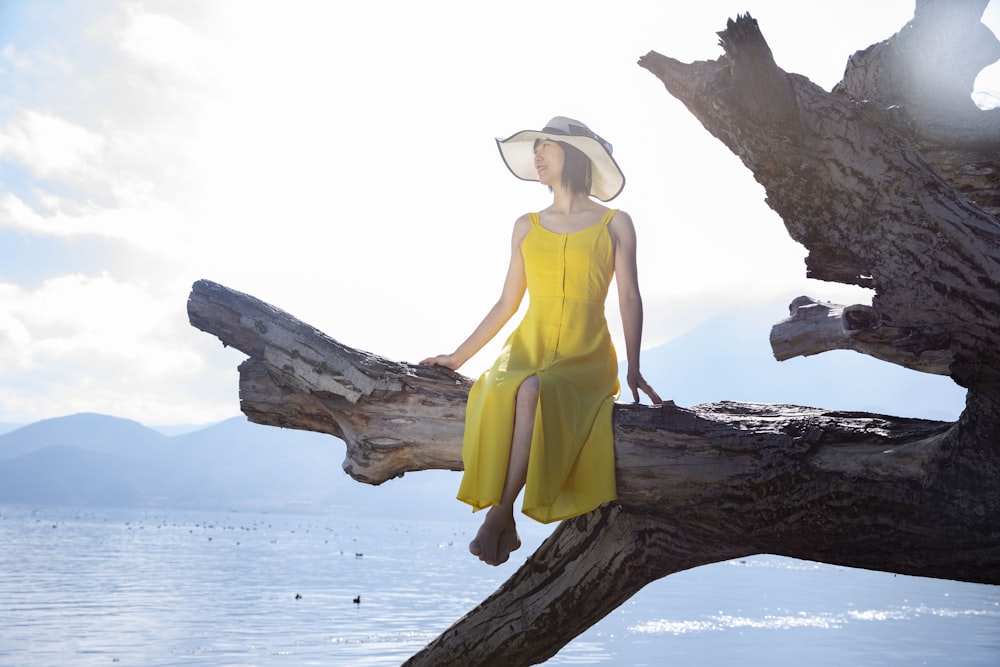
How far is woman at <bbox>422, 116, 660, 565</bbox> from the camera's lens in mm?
4102

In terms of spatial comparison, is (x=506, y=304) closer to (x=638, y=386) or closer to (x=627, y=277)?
(x=627, y=277)

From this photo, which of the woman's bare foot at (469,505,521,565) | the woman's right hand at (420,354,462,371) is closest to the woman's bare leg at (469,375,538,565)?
the woman's bare foot at (469,505,521,565)

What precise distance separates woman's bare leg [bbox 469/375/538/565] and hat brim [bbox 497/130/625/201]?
4.66 feet

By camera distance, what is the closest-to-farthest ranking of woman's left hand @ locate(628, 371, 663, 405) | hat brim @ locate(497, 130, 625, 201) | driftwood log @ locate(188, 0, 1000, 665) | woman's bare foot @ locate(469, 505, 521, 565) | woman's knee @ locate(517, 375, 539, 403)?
1. driftwood log @ locate(188, 0, 1000, 665)
2. woman's bare foot @ locate(469, 505, 521, 565)
3. woman's knee @ locate(517, 375, 539, 403)
4. woman's left hand @ locate(628, 371, 663, 405)
5. hat brim @ locate(497, 130, 625, 201)

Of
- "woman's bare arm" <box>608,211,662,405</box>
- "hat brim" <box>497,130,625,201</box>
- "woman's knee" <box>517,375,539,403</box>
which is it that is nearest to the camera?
"woman's knee" <box>517,375,539,403</box>

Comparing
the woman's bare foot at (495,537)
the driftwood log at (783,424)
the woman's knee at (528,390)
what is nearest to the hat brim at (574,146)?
the driftwood log at (783,424)

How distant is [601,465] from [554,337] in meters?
0.75

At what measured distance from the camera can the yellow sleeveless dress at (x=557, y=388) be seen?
13.4 ft

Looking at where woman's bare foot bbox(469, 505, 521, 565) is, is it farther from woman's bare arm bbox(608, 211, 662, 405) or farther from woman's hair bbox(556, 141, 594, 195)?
woman's hair bbox(556, 141, 594, 195)

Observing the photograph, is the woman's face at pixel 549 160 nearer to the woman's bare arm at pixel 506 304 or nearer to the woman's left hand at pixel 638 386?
the woman's bare arm at pixel 506 304

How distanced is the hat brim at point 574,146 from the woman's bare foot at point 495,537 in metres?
1.94

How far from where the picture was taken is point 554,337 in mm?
4551

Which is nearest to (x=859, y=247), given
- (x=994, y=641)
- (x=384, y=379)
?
(x=384, y=379)

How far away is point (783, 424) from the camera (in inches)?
163
